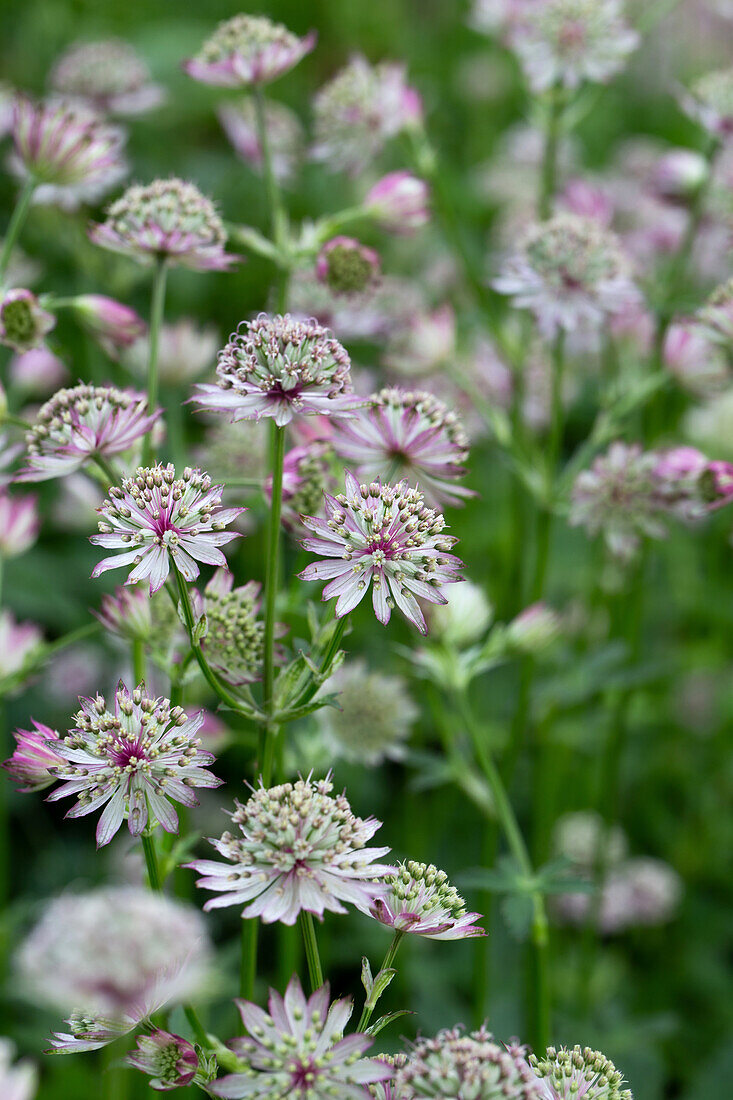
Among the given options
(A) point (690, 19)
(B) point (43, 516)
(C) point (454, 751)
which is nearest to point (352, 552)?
(C) point (454, 751)

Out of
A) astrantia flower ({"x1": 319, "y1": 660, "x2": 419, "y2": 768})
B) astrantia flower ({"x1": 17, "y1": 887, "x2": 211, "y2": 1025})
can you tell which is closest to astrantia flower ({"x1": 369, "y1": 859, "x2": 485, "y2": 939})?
astrantia flower ({"x1": 17, "y1": 887, "x2": 211, "y2": 1025})

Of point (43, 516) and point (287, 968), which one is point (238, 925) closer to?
point (287, 968)

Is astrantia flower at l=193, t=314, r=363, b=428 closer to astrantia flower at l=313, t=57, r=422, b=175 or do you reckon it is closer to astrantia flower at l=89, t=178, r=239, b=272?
astrantia flower at l=89, t=178, r=239, b=272

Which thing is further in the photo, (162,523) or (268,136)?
(268,136)


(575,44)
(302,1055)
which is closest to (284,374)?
(302,1055)

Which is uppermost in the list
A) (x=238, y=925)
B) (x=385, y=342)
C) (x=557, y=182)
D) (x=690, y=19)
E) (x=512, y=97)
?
(x=690, y=19)

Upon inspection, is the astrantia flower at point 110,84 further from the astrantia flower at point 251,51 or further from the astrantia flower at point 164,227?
the astrantia flower at point 164,227

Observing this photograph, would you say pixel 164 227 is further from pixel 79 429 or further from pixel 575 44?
pixel 575 44
